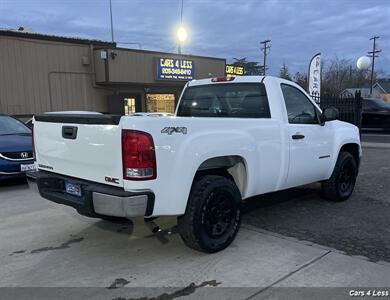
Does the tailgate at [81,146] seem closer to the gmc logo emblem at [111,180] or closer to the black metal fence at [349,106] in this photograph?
the gmc logo emblem at [111,180]

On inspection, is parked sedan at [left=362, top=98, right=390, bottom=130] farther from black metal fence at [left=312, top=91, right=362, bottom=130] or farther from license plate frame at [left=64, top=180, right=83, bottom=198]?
license plate frame at [left=64, top=180, right=83, bottom=198]

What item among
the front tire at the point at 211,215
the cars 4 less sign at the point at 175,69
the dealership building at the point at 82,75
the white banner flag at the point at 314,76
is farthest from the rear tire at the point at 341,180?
the cars 4 less sign at the point at 175,69

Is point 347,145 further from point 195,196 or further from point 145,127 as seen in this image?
point 145,127

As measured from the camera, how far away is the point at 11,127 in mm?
9422

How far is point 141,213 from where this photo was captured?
12.7 ft

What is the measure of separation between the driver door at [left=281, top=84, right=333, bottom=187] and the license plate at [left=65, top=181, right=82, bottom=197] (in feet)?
8.44

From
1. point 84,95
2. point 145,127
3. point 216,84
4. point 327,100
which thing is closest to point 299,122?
point 216,84

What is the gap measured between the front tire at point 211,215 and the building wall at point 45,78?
1205 centimetres

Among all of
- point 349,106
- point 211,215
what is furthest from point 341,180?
point 349,106

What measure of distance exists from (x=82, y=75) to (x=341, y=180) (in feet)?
40.4

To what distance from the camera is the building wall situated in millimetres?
14523

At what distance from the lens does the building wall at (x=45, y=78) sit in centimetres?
1452

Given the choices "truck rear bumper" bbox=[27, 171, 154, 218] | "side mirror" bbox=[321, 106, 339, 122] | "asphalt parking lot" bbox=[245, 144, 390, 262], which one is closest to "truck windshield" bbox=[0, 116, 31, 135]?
"truck rear bumper" bbox=[27, 171, 154, 218]

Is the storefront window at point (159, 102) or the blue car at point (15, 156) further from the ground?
the storefront window at point (159, 102)
